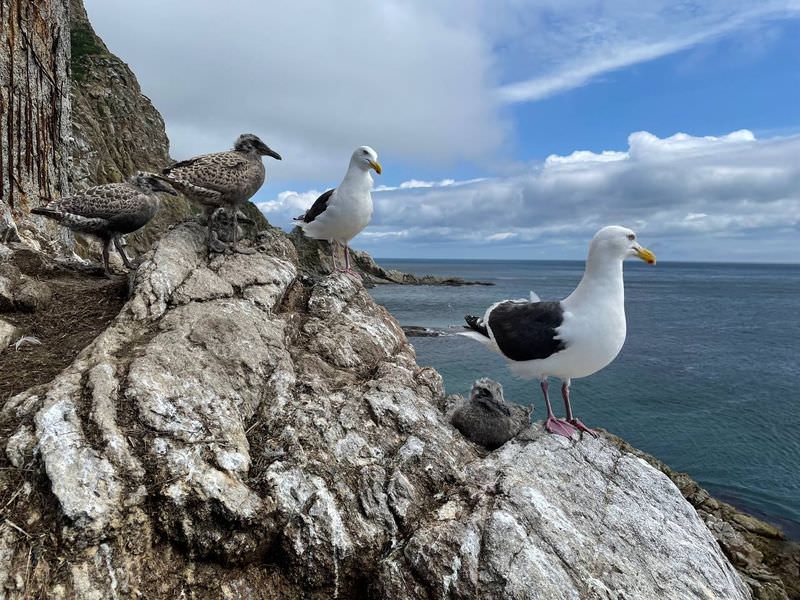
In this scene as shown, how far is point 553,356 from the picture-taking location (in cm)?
711

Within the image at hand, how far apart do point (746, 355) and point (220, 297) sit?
149 ft

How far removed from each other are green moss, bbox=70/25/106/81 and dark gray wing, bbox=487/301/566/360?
157 feet

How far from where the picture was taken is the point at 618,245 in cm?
694

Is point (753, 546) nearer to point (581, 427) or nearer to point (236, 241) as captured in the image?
point (581, 427)

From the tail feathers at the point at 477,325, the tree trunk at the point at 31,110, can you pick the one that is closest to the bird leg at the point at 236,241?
the tail feathers at the point at 477,325

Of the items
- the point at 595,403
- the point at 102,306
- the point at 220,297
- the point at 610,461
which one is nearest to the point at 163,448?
the point at 220,297

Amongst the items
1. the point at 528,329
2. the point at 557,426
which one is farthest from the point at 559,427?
the point at 528,329

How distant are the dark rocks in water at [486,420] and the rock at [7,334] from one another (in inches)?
221

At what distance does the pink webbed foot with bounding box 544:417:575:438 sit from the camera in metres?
7.36

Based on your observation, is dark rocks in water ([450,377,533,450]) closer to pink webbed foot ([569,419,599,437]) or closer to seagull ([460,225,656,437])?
seagull ([460,225,656,437])

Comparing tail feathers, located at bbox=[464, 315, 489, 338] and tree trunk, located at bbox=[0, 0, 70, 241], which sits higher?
tree trunk, located at bbox=[0, 0, 70, 241]

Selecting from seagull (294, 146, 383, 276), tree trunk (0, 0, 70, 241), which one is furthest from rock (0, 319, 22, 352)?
seagull (294, 146, 383, 276)

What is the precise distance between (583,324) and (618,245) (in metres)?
1.12

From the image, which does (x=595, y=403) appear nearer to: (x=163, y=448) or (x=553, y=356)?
(x=553, y=356)
